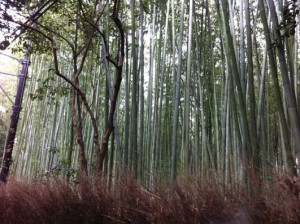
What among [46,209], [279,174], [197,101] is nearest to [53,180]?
[46,209]

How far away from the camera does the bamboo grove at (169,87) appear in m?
2.41

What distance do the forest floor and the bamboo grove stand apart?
0.50 feet

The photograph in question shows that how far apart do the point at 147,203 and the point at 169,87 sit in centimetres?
453

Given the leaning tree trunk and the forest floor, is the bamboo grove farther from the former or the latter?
the leaning tree trunk

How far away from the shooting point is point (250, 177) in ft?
5.55

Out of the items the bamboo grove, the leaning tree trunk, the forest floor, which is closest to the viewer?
the forest floor

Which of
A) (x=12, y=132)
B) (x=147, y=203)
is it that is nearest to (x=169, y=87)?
(x=12, y=132)

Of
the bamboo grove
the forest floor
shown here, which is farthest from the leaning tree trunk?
the forest floor

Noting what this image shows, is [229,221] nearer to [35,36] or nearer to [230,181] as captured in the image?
[230,181]

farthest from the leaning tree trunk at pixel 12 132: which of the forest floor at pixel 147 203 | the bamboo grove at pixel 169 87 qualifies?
the forest floor at pixel 147 203

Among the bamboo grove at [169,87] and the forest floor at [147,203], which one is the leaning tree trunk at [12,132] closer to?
the bamboo grove at [169,87]

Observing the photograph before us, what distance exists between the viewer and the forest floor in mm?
1441

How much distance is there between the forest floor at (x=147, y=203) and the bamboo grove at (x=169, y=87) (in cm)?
15

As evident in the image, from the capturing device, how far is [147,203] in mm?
2051
